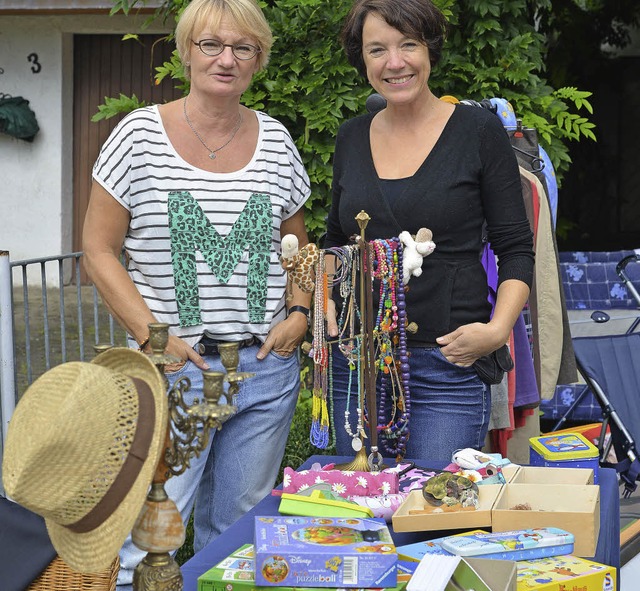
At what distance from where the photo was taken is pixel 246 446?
249 cm

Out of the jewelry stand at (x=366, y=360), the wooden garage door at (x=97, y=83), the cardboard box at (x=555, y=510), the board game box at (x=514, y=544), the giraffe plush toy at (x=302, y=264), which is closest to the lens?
the board game box at (x=514, y=544)

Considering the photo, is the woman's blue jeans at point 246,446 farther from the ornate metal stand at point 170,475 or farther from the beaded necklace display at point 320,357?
the ornate metal stand at point 170,475

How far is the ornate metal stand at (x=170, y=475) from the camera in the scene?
1484 millimetres

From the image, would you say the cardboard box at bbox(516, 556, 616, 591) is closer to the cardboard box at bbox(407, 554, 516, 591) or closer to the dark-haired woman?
the cardboard box at bbox(407, 554, 516, 591)

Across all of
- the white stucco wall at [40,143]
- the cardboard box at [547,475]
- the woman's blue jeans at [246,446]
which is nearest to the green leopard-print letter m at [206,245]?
the woman's blue jeans at [246,446]

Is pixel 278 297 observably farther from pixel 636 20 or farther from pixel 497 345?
pixel 636 20

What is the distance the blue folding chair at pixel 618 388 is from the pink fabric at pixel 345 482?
2.33 m

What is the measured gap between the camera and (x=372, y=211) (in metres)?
2.39

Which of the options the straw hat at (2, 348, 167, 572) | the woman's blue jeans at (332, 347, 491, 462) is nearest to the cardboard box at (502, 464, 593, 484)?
the woman's blue jeans at (332, 347, 491, 462)

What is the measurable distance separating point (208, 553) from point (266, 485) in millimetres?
698

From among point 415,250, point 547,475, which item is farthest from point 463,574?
point 415,250

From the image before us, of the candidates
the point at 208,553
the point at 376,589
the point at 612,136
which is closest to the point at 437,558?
the point at 376,589

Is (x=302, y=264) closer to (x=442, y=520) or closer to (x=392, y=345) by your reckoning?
(x=392, y=345)

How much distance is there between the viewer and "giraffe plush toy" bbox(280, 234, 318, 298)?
83.9 inches
